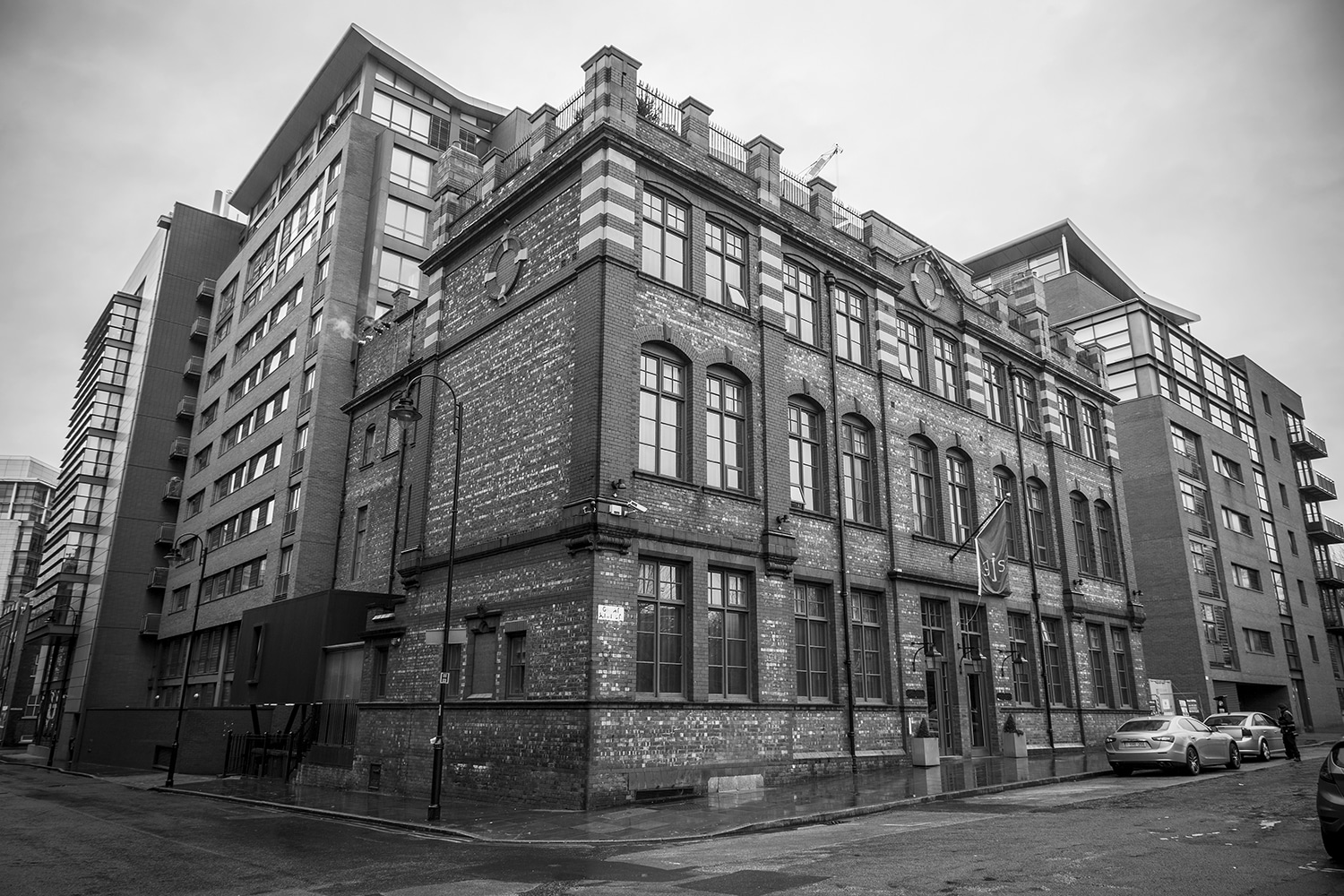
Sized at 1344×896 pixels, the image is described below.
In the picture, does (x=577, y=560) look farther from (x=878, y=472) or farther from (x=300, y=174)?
(x=300, y=174)

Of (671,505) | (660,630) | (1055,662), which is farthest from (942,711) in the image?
(671,505)

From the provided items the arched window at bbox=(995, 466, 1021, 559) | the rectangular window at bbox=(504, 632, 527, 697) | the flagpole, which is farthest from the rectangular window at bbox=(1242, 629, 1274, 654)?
the rectangular window at bbox=(504, 632, 527, 697)

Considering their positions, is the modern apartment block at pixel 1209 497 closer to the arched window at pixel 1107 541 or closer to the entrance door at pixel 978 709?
the arched window at pixel 1107 541

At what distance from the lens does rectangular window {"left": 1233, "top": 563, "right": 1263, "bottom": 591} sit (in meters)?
48.1

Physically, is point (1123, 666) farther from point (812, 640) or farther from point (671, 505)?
point (671, 505)

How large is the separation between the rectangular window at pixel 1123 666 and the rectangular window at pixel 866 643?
14237mm

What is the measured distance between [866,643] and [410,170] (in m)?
33.0

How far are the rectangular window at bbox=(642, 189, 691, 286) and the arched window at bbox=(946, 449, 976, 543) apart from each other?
1228 cm

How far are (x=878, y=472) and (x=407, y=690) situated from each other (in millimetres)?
14548

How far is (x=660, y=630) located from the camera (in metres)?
19.5

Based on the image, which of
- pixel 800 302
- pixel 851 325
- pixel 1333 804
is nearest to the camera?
pixel 1333 804

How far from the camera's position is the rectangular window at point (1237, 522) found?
49.3 metres

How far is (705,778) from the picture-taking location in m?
18.8

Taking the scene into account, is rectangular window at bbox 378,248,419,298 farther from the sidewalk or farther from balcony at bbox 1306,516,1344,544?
balcony at bbox 1306,516,1344,544
